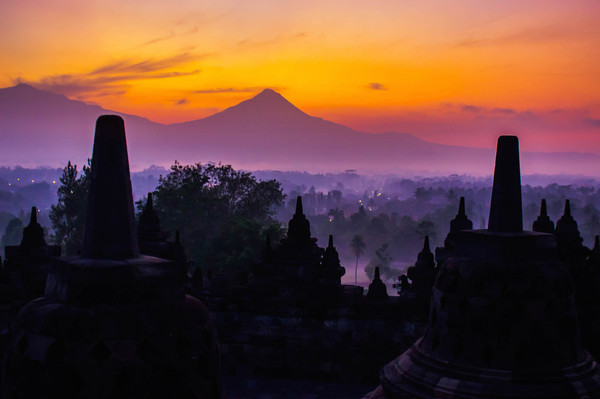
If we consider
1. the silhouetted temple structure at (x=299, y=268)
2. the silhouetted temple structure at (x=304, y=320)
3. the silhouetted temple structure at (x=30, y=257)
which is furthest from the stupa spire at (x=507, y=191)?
the silhouetted temple structure at (x=30, y=257)

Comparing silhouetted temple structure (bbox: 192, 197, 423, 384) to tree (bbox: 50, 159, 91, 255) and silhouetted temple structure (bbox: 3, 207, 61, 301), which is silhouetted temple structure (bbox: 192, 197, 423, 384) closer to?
silhouetted temple structure (bbox: 3, 207, 61, 301)

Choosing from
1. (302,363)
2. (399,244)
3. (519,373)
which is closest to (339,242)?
(399,244)

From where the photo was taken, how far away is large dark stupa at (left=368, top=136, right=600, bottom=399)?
6500 millimetres

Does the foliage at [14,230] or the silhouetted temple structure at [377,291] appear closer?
the silhouetted temple structure at [377,291]

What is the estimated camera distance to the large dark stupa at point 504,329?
6500 mm

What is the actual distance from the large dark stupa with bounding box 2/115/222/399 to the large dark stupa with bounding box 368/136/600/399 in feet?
9.82

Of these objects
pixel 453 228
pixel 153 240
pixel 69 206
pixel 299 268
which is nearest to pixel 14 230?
pixel 69 206

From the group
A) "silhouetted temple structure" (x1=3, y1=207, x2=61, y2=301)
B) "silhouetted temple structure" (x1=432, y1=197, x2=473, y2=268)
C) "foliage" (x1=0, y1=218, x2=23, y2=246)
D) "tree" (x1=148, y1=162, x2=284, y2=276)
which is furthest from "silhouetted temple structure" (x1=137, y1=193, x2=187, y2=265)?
"foliage" (x1=0, y1=218, x2=23, y2=246)

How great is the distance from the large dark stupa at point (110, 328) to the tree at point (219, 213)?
135ft

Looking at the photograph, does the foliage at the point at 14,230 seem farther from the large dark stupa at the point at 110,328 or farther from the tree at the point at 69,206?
the large dark stupa at the point at 110,328

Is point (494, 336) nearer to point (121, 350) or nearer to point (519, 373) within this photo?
point (519, 373)

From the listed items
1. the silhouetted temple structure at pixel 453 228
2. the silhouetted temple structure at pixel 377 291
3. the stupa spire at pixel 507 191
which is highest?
the stupa spire at pixel 507 191

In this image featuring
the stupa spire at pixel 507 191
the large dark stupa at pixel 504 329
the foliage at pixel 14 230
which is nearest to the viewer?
the large dark stupa at pixel 504 329

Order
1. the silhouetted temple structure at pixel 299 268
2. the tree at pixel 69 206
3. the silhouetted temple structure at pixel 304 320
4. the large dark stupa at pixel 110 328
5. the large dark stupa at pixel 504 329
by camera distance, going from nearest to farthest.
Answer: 1. the large dark stupa at pixel 110 328
2. the large dark stupa at pixel 504 329
3. the silhouetted temple structure at pixel 304 320
4. the silhouetted temple structure at pixel 299 268
5. the tree at pixel 69 206
